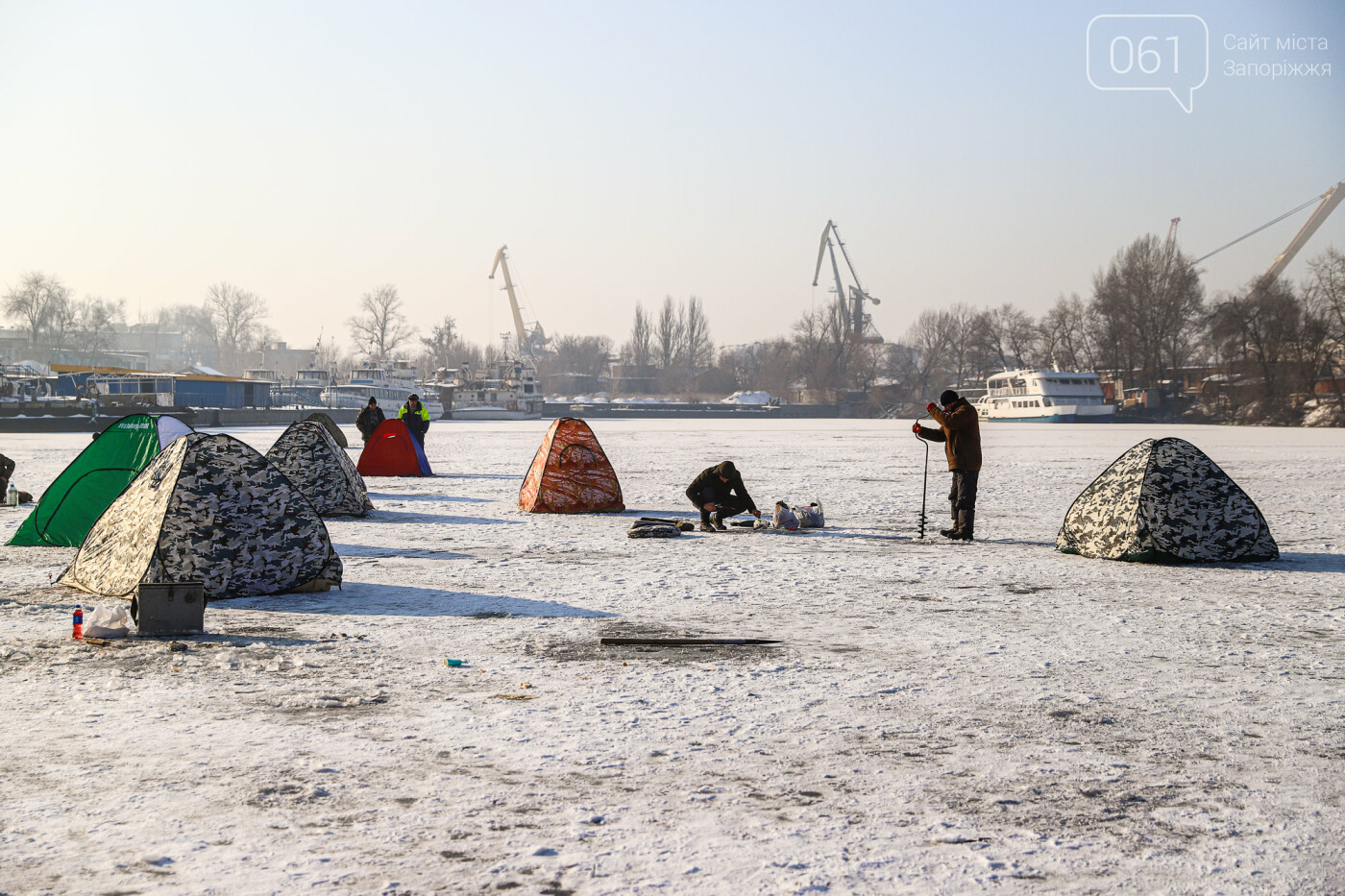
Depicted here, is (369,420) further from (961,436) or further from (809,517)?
(961,436)

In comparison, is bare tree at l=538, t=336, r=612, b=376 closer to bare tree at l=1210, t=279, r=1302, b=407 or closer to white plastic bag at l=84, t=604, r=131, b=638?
bare tree at l=1210, t=279, r=1302, b=407

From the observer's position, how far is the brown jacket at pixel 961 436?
12641 mm

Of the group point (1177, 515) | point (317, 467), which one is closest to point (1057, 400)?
point (317, 467)

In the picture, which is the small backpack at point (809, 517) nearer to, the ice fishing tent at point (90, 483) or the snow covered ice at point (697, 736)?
the snow covered ice at point (697, 736)

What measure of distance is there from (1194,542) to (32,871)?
9800 millimetres

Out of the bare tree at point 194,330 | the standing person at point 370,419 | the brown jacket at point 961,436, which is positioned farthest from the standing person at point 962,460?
the bare tree at point 194,330

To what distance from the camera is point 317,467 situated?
48.3 ft

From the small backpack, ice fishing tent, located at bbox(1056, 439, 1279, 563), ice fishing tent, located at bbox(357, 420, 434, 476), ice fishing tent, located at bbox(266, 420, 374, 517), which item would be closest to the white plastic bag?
ice fishing tent, located at bbox(266, 420, 374, 517)

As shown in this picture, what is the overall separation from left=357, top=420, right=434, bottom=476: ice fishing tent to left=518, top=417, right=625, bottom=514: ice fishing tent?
22.6 ft

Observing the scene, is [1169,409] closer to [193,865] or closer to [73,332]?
[193,865]

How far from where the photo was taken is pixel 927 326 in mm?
120812

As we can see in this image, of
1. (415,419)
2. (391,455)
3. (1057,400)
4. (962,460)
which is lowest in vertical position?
(391,455)

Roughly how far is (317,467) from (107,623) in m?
7.70

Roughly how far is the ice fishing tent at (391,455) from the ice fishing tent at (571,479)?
6.88m
